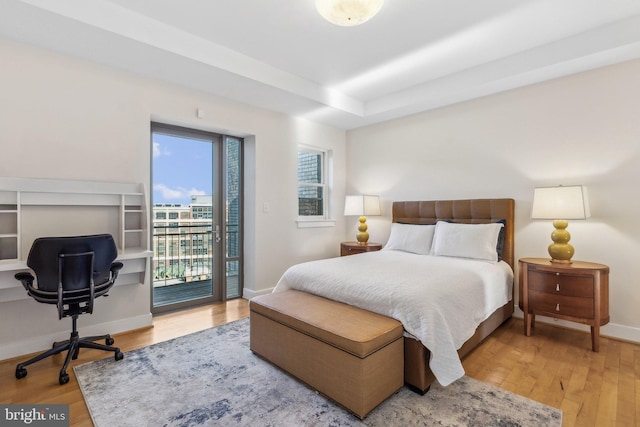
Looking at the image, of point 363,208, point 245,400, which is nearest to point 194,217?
point 363,208

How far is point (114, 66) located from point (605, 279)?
15.1ft

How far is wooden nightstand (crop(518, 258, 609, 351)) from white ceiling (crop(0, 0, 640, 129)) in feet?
5.88

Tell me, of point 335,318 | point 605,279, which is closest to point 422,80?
point 605,279

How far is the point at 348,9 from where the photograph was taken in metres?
2.03

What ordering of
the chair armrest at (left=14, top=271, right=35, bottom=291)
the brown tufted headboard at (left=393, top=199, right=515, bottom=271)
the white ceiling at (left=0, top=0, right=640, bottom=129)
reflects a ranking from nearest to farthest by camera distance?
1. the chair armrest at (left=14, top=271, right=35, bottom=291)
2. the white ceiling at (left=0, top=0, right=640, bottom=129)
3. the brown tufted headboard at (left=393, top=199, right=515, bottom=271)

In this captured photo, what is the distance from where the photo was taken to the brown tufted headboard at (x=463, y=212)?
3.35 metres

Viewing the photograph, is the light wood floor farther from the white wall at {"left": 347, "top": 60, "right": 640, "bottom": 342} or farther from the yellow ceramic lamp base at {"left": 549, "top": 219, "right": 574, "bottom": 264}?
the yellow ceramic lamp base at {"left": 549, "top": 219, "right": 574, "bottom": 264}

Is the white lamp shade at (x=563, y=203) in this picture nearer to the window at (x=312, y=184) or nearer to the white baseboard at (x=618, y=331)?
the white baseboard at (x=618, y=331)

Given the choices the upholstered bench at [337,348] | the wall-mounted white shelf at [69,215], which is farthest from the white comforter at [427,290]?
the wall-mounted white shelf at [69,215]

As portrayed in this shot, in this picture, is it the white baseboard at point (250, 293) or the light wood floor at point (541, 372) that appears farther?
the white baseboard at point (250, 293)

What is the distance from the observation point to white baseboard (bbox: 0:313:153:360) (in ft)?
7.97

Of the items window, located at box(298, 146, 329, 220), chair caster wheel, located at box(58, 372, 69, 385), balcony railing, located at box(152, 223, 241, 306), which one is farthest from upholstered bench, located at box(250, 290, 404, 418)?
window, located at box(298, 146, 329, 220)

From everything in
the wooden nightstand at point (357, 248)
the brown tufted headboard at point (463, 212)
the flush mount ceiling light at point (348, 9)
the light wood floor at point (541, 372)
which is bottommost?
the light wood floor at point (541, 372)

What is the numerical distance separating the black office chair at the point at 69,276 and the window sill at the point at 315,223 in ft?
7.99
